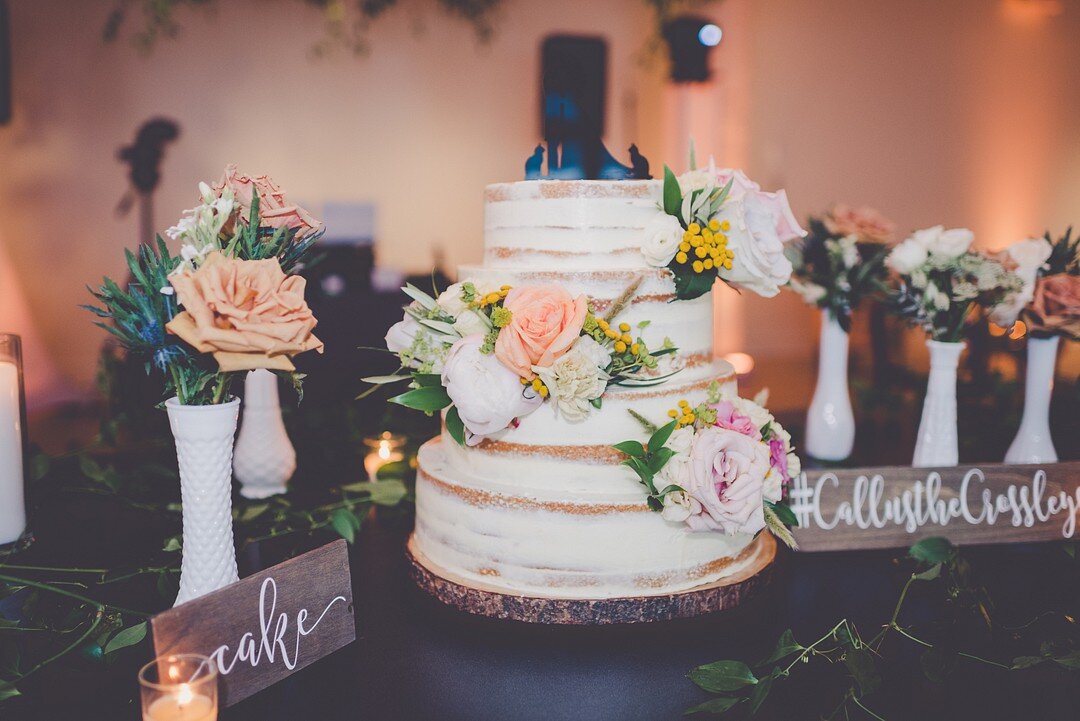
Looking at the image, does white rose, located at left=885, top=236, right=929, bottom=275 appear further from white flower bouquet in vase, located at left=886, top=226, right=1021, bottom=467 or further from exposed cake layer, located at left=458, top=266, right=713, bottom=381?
exposed cake layer, located at left=458, top=266, right=713, bottom=381

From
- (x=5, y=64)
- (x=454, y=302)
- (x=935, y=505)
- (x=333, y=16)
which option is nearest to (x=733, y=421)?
(x=454, y=302)

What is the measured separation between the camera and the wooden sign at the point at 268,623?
1047 mm

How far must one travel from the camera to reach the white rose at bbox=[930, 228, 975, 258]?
183 centimetres

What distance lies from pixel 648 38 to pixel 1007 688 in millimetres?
6104

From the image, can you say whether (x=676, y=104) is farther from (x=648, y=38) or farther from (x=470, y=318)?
(x=470, y=318)

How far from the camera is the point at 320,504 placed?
5.79ft

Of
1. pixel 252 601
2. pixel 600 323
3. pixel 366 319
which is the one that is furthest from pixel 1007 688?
pixel 366 319

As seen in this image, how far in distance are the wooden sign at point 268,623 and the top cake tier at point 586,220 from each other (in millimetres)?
618

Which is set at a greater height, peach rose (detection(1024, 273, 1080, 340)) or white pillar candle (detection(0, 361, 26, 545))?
peach rose (detection(1024, 273, 1080, 340))

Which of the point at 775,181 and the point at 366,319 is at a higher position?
the point at 775,181

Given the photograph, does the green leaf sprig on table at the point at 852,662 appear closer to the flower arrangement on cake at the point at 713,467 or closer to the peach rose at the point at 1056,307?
the flower arrangement on cake at the point at 713,467

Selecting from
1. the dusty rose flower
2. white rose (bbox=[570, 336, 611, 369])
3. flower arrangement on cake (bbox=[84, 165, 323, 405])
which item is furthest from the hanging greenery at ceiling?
white rose (bbox=[570, 336, 611, 369])

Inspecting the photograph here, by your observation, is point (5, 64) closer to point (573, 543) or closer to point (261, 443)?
point (261, 443)

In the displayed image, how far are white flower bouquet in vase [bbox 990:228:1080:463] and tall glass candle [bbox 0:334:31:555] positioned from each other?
1.99 meters
